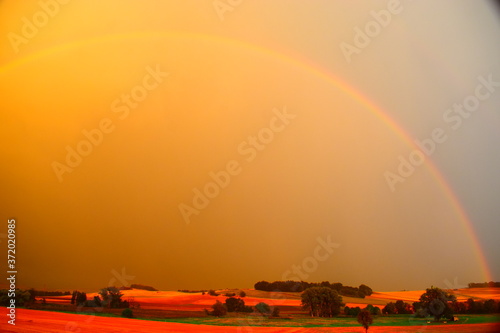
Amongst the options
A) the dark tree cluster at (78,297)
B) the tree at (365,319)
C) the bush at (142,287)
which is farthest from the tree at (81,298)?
the tree at (365,319)

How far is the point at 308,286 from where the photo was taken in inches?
535

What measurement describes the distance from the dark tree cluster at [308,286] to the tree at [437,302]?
5.61 ft

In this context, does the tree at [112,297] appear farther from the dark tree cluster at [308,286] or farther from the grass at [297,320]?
the dark tree cluster at [308,286]

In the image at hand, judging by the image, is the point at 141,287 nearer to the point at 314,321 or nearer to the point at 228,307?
the point at 228,307

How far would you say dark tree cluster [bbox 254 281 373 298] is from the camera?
1356 cm

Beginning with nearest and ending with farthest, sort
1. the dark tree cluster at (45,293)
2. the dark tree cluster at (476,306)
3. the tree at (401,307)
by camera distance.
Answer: the dark tree cluster at (45,293) → the dark tree cluster at (476,306) → the tree at (401,307)

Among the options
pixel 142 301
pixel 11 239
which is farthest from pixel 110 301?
pixel 11 239

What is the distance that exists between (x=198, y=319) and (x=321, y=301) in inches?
151

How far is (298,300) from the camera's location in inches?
523

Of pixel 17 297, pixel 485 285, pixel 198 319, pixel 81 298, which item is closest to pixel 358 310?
pixel 485 285

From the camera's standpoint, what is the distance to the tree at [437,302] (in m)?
13.4

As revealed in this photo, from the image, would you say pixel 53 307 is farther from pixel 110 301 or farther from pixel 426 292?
pixel 426 292

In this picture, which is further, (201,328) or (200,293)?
(200,293)

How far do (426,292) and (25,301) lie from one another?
1245 centimetres
